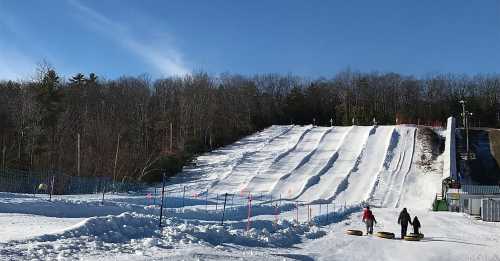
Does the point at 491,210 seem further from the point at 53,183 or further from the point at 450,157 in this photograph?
the point at 53,183

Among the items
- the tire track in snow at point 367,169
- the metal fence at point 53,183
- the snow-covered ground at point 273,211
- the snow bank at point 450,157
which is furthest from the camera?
the snow bank at point 450,157

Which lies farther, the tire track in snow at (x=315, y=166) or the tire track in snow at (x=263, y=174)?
the tire track in snow at (x=263, y=174)

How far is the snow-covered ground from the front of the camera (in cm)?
1414

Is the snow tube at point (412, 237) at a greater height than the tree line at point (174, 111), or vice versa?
the tree line at point (174, 111)

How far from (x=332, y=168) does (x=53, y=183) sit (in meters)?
24.5

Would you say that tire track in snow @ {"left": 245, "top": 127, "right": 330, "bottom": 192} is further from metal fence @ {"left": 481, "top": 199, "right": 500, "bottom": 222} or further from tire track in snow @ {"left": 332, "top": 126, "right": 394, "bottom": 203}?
metal fence @ {"left": 481, "top": 199, "right": 500, "bottom": 222}

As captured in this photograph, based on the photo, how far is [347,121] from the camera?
265 feet

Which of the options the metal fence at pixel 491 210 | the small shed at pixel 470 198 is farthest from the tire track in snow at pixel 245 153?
the metal fence at pixel 491 210

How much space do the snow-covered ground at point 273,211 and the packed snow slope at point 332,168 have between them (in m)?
0.09

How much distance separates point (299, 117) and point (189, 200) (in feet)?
172

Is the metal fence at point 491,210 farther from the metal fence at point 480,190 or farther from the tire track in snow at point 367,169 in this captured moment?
the tire track in snow at point 367,169

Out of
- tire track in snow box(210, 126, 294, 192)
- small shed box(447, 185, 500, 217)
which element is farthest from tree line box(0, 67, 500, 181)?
small shed box(447, 185, 500, 217)

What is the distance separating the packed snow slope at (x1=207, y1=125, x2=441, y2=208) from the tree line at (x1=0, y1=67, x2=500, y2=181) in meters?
6.70

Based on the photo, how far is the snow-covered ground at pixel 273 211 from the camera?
14141 mm
